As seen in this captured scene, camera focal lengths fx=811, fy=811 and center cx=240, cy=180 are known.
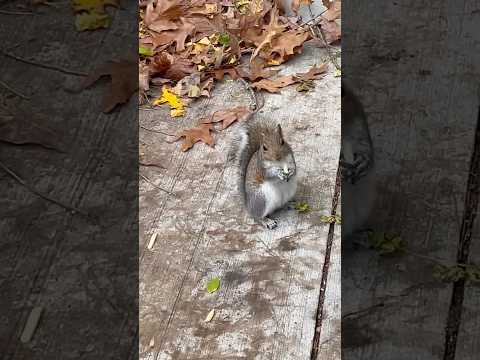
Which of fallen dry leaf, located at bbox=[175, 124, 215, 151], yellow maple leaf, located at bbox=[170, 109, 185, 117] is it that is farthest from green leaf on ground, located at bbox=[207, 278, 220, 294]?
yellow maple leaf, located at bbox=[170, 109, 185, 117]

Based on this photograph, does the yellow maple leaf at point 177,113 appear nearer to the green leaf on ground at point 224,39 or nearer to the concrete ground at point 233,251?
the concrete ground at point 233,251

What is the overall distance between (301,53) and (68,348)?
65.8 inches

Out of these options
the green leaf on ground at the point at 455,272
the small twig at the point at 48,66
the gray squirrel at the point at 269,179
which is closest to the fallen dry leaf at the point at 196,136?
the gray squirrel at the point at 269,179

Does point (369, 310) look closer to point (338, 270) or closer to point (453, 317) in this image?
point (453, 317)

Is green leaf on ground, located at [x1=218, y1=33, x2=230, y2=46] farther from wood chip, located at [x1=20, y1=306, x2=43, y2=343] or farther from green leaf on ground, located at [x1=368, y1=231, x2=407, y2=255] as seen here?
green leaf on ground, located at [x1=368, y1=231, x2=407, y2=255]

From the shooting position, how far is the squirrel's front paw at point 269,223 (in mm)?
2543

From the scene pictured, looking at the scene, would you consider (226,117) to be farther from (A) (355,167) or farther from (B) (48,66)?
(A) (355,167)

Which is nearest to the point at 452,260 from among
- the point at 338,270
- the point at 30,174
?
the point at 338,270

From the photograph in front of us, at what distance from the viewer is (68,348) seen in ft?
7.16

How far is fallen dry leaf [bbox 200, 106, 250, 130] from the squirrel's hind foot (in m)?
0.54

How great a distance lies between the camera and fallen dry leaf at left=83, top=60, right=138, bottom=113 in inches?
119

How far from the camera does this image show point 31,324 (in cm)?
224

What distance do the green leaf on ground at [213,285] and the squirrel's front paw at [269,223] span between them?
0.91ft

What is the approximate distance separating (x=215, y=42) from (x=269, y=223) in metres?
1.17
